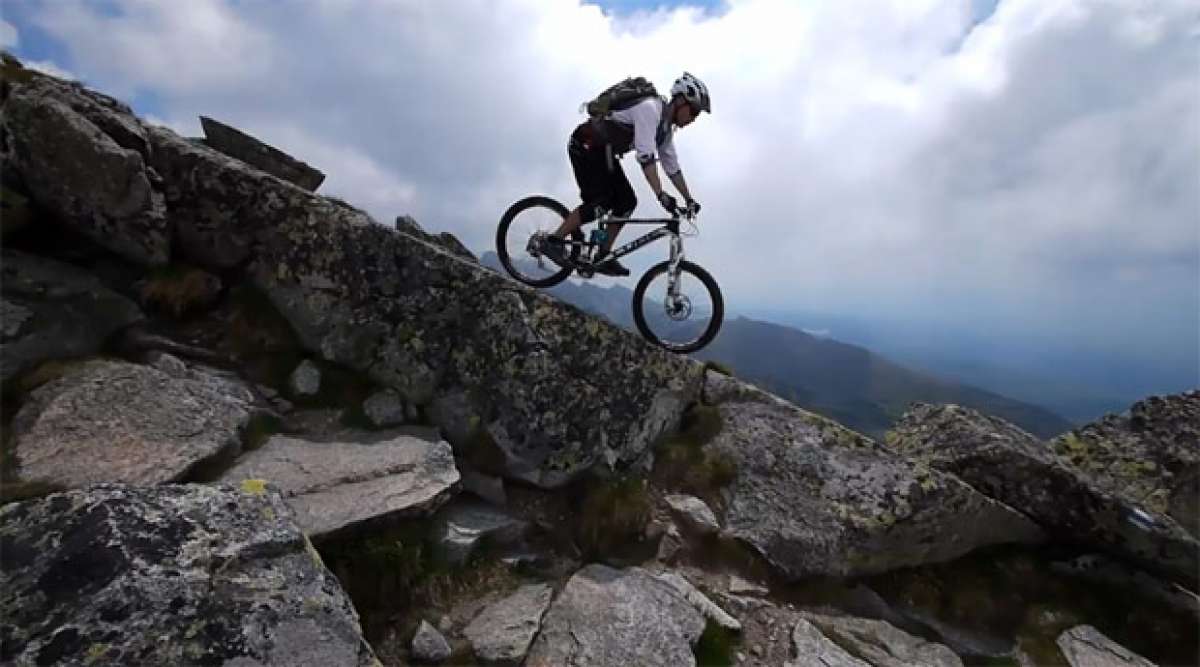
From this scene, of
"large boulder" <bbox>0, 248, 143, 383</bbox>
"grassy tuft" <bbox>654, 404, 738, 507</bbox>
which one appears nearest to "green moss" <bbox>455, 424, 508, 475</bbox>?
"grassy tuft" <bbox>654, 404, 738, 507</bbox>

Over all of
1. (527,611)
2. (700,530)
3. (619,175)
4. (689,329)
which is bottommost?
(527,611)

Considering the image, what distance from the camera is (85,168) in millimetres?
9430

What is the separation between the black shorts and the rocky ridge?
331 centimetres

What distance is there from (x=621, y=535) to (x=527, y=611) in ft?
6.74

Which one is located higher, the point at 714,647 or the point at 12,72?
the point at 12,72

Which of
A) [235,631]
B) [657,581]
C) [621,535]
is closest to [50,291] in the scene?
[235,631]

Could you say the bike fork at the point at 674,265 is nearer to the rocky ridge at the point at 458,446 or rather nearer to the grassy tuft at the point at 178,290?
the rocky ridge at the point at 458,446

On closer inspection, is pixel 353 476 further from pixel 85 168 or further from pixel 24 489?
pixel 85 168

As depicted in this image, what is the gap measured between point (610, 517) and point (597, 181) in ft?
22.6

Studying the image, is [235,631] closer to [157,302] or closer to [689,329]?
[157,302]

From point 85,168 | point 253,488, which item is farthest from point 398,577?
point 85,168

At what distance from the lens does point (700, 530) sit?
978cm

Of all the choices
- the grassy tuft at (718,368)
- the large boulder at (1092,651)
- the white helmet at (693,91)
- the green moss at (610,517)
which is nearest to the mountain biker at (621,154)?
the white helmet at (693,91)

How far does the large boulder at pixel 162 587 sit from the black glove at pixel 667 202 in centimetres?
813
